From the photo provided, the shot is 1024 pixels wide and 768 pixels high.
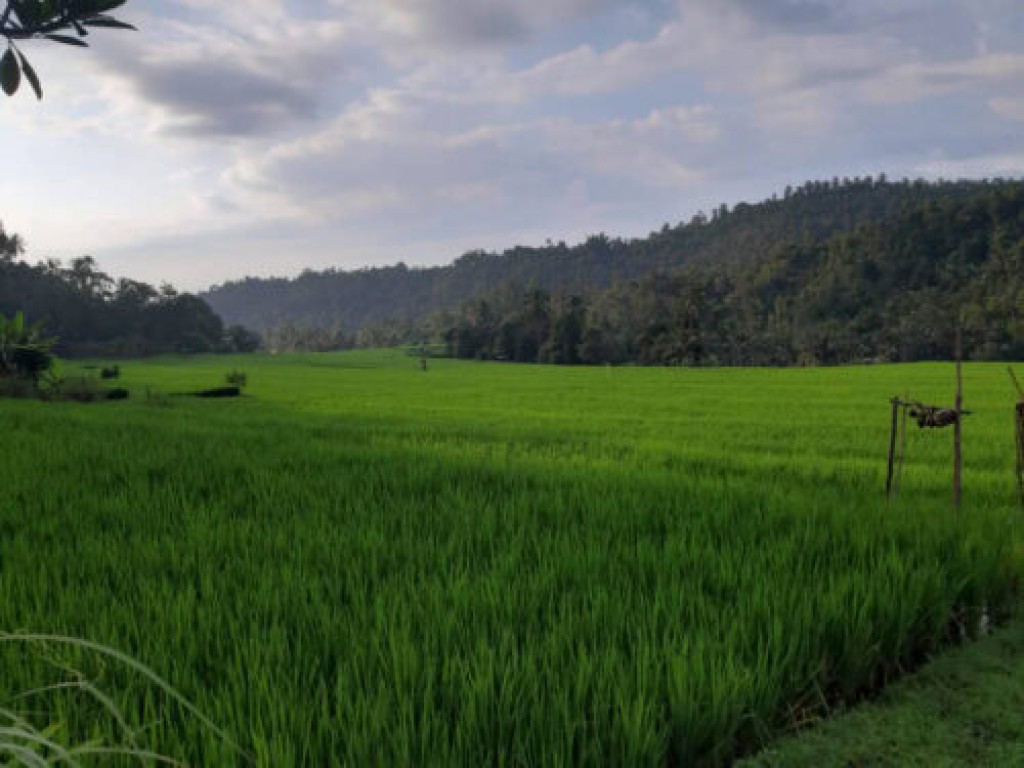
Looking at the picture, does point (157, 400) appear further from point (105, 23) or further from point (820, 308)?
point (820, 308)

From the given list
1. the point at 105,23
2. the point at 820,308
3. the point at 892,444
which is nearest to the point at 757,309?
the point at 820,308

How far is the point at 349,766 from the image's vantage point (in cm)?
169

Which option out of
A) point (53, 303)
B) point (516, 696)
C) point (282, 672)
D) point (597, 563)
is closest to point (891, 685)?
point (597, 563)

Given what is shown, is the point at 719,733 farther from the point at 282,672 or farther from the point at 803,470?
the point at 803,470

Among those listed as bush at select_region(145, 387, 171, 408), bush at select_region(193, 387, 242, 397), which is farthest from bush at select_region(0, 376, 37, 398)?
bush at select_region(193, 387, 242, 397)

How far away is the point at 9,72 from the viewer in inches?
143

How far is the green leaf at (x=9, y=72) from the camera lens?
3615 millimetres

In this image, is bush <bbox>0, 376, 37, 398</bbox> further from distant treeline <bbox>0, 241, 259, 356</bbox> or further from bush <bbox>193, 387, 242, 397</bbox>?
distant treeline <bbox>0, 241, 259, 356</bbox>

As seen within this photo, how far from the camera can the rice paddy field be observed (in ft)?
6.33

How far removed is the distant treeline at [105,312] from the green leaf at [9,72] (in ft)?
295

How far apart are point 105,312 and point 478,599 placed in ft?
351

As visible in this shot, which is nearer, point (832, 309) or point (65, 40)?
point (65, 40)

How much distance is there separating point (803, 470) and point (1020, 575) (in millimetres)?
3916

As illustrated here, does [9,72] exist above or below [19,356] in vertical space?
above
